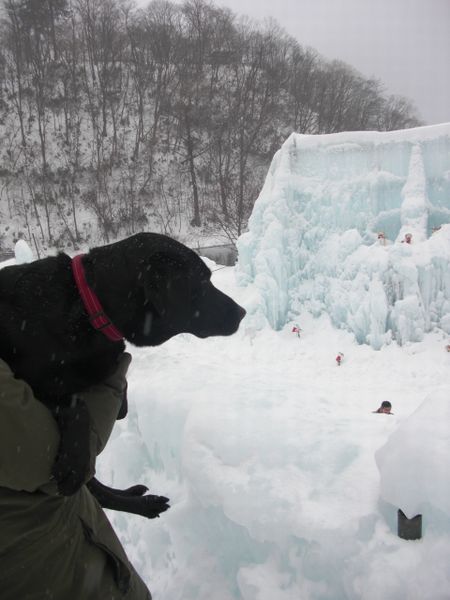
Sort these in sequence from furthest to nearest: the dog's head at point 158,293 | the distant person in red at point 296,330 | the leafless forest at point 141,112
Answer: the leafless forest at point 141,112
the distant person in red at point 296,330
the dog's head at point 158,293

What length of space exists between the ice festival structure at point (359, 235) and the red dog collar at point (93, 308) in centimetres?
795

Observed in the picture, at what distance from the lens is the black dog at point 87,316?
1110mm

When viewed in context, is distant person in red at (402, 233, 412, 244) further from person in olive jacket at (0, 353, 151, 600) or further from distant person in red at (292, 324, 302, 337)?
person in olive jacket at (0, 353, 151, 600)

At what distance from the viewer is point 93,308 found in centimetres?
120

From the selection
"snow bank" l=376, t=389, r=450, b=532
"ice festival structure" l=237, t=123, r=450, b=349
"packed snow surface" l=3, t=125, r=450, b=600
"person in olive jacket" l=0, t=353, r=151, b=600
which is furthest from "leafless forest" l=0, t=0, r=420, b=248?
"person in olive jacket" l=0, t=353, r=151, b=600

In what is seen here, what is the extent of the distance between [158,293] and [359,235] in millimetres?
8506

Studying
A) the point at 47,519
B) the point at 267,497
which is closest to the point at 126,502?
the point at 47,519

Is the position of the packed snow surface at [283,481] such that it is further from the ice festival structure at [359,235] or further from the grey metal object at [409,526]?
the ice festival structure at [359,235]

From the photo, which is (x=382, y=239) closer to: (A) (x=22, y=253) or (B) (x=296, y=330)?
(B) (x=296, y=330)

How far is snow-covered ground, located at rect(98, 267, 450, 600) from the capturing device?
194cm

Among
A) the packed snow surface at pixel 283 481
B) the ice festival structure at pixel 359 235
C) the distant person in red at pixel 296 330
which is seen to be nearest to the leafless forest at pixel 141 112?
the ice festival structure at pixel 359 235

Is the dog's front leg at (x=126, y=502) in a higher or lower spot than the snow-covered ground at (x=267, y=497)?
higher

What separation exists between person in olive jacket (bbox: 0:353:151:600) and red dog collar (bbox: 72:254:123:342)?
0.12 m

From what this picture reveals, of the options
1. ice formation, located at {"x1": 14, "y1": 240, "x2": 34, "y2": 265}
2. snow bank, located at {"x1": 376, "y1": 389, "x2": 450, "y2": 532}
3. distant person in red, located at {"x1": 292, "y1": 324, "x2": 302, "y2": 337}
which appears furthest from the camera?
distant person in red, located at {"x1": 292, "y1": 324, "x2": 302, "y2": 337}
